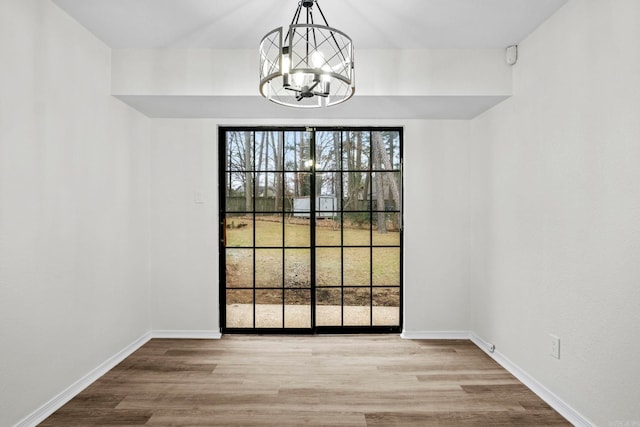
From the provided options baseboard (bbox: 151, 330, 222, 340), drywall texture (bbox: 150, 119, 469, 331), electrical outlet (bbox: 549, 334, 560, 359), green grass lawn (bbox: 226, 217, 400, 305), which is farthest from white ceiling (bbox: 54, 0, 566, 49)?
baseboard (bbox: 151, 330, 222, 340)

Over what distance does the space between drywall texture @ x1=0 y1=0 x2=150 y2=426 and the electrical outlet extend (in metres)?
3.32

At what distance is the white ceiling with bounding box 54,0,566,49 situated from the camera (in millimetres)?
2396

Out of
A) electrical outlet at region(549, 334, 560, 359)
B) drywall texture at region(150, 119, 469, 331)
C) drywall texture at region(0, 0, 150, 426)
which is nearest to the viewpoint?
drywall texture at region(0, 0, 150, 426)

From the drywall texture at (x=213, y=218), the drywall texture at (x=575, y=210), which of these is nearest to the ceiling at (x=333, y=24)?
the drywall texture at (x=575, y=210)

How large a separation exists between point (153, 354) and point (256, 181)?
1.89m

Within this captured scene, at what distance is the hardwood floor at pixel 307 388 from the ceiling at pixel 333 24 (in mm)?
2263

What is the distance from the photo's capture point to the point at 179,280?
3.73 metres

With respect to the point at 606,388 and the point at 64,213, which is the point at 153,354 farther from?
the point at 606,388

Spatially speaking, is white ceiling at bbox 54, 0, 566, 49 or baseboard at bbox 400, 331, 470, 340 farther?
baseboard at bbox 400, 331, 470, 340

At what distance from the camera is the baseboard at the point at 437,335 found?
373cm

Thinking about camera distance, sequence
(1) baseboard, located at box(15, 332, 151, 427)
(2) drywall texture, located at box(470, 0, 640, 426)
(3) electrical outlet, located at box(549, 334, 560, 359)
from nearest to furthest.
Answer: (2) drywall texture, located at box(470, 0, 640, 426), (1) baseboard, located at box(15, 332, 151, 427), (3) electrical outlet, located at box(549, 334, 560, 359)

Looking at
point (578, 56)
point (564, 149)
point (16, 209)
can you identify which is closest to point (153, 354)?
point (16, 209)

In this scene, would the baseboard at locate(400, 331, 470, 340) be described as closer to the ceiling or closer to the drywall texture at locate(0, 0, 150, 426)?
the ceiling

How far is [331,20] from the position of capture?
261 centimetres
